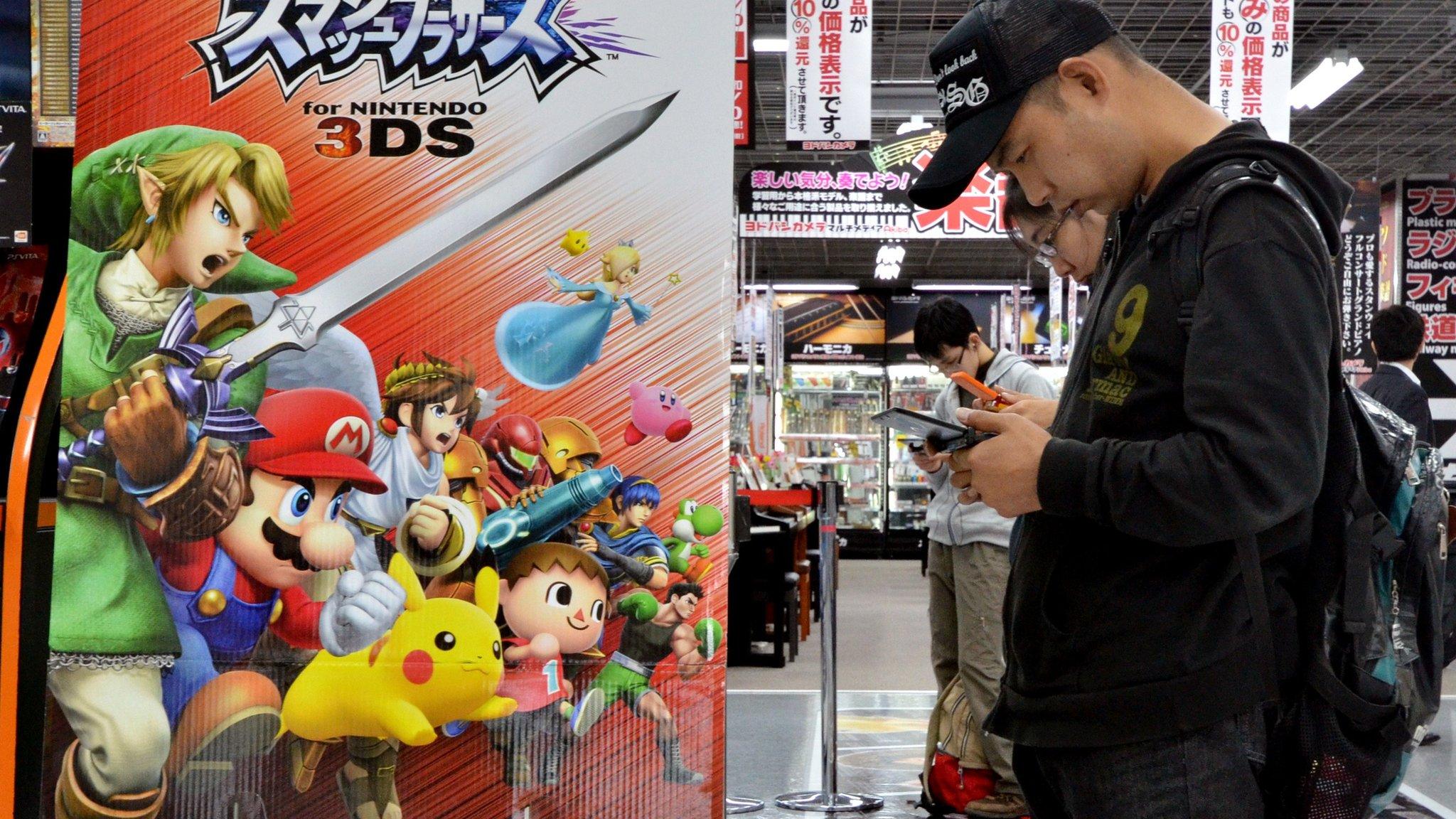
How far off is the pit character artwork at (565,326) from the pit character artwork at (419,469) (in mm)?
77

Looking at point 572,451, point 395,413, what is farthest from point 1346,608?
point 395,413

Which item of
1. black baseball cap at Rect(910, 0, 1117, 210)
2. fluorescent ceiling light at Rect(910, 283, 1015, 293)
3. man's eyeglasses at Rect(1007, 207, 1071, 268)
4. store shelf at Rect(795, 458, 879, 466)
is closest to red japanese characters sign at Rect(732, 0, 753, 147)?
man's eyeglasses at Rect(1007, 207, 1071, 268)

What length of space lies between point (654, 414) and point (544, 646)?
378 millimetres

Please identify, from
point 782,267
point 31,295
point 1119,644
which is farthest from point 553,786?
point 782,267

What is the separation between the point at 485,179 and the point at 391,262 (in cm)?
19

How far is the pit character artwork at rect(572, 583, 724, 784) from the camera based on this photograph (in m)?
1.88

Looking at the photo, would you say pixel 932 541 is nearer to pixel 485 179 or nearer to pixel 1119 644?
pixel 485 179

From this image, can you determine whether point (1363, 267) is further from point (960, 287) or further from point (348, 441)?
point (348, 441)

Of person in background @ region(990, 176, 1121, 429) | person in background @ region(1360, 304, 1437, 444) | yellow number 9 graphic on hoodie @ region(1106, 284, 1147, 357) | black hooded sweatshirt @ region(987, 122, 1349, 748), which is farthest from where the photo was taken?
person in background @ region(1360, 304, 1437, 444)

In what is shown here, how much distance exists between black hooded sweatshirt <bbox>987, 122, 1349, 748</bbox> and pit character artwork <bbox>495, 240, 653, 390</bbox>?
80cm

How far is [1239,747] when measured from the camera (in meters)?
1.18

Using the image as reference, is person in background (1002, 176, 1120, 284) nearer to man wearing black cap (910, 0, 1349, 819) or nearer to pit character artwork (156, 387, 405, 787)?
man wearing black cap (910, 0, 1349, 819)

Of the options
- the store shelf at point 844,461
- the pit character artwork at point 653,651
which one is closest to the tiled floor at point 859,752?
the pit character artwork at point 653,651

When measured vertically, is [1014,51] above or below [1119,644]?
above
